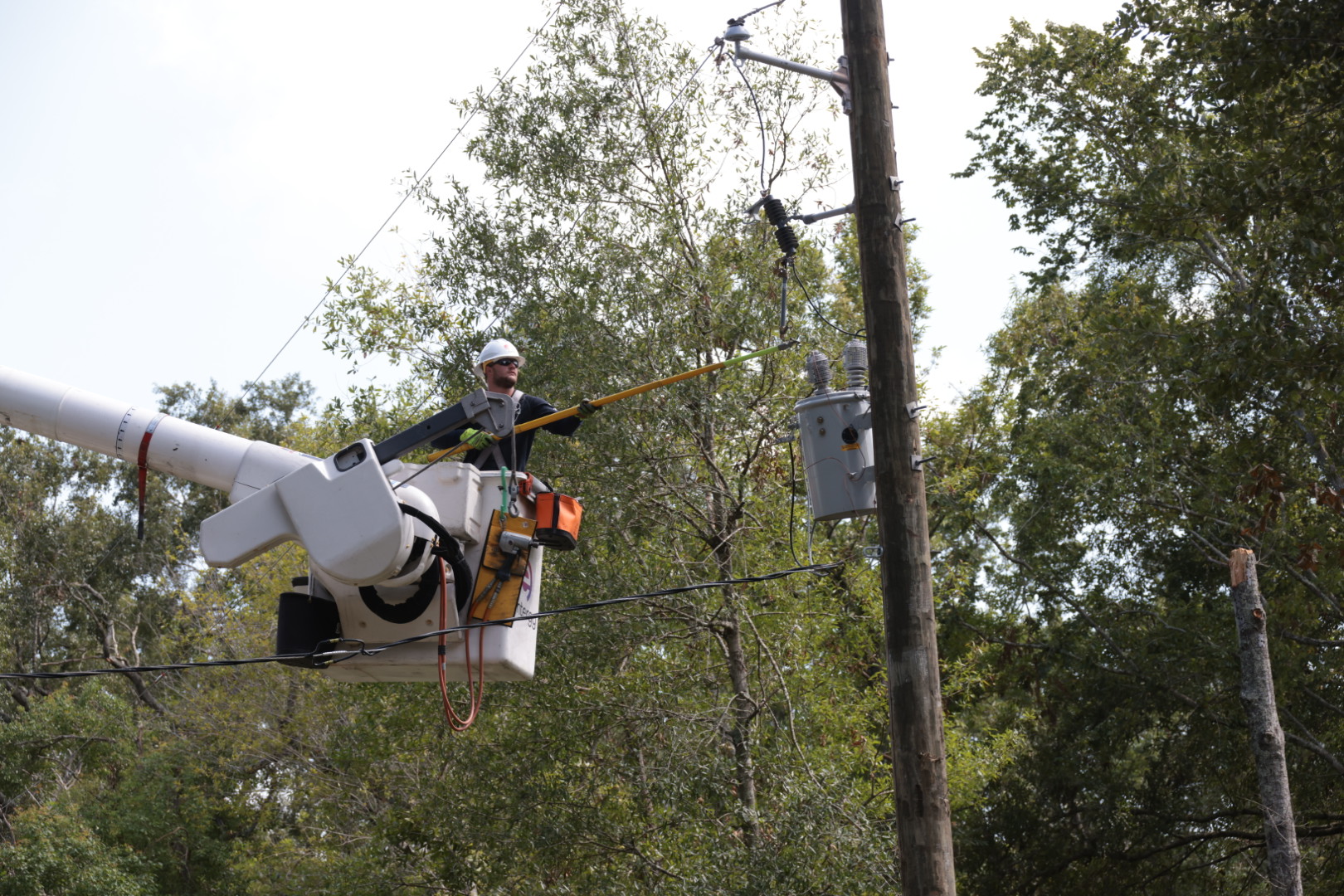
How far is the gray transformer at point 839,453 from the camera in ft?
23.0

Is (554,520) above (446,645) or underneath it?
above

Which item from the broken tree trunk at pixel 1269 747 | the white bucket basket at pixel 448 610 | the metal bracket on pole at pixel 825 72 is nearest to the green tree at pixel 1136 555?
the broken tree trunk at pixel 1269 747

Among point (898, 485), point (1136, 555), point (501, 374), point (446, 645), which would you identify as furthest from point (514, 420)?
point (1136, 555)

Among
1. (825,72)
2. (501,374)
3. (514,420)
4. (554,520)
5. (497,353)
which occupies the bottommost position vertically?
(554,520)

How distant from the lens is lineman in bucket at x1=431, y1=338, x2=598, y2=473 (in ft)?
24.5

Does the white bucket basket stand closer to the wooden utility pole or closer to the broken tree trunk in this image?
the wooden utility pole

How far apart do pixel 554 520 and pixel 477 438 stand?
2.18 feet

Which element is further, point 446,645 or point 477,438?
point 477,438

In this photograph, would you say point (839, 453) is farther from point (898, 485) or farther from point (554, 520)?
point (554, 520)

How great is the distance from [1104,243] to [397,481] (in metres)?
14.4

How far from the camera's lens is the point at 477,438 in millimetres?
7324

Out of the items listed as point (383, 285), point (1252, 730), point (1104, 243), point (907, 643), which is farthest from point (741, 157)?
point (907, 643)

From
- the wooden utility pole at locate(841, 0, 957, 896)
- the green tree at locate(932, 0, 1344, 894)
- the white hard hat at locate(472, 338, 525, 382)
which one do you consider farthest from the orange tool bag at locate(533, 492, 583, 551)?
the green tree at locate(932, 0, 1344, 894)

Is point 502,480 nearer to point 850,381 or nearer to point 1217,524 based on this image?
point 850,381
